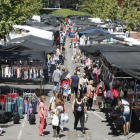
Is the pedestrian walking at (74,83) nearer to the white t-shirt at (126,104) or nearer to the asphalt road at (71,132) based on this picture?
the asphalt road at (71,132)

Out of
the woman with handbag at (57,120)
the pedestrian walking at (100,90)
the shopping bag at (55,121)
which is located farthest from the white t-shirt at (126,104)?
the pedestrian walking at (100,90)

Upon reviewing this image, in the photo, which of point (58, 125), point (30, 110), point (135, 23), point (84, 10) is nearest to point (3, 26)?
point (30, 110)

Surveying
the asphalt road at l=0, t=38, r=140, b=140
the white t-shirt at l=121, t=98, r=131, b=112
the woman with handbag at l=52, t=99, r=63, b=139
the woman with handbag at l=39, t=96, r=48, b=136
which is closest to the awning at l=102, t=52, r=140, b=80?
the white t-shirt at l=121, t=98, r=131, b=112

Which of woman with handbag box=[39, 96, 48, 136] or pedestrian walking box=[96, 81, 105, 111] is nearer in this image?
woman with handbag box=[39, 96, 48, 136]

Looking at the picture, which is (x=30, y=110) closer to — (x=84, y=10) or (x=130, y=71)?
(x=130, y=71)

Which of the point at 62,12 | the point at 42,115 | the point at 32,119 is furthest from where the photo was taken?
the point at 62,12

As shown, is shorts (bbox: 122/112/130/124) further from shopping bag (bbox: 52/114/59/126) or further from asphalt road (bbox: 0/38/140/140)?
shopping bag (bbox: 52/114/59/126)

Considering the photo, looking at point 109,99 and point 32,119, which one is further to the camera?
point 109,99

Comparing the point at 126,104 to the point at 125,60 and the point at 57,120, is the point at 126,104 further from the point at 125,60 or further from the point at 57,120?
the point at 125,60

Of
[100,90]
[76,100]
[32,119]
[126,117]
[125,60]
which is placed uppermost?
[125,60]

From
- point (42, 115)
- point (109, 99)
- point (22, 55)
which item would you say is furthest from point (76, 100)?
point (22, 55)

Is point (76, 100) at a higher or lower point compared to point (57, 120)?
higher

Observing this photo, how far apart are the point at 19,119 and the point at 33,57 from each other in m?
5.50

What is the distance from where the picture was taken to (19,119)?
14.1 meters
